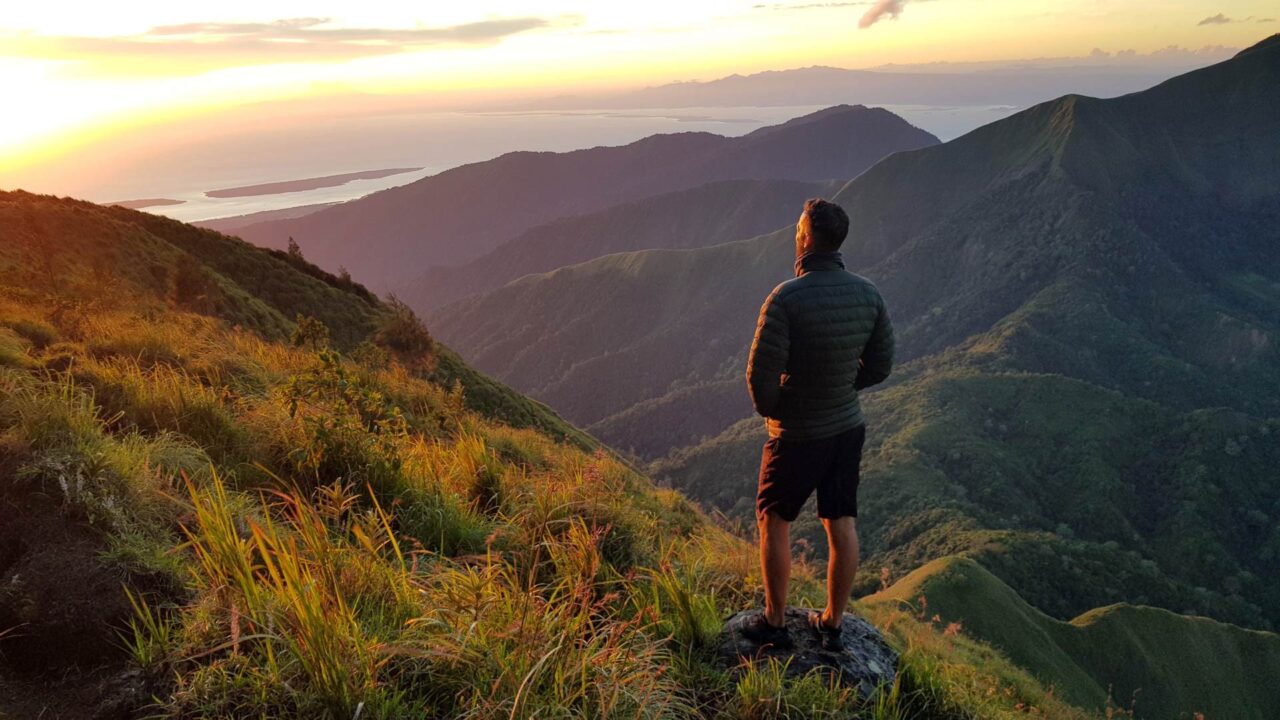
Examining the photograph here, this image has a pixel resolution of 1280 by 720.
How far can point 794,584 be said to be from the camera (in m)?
7.43

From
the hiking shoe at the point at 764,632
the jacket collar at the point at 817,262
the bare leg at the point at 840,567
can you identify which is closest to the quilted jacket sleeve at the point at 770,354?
the jacket collar at the point at 817,262

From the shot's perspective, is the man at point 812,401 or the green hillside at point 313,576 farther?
the man at point 812,401

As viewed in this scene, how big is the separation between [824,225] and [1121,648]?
45622 millimetres

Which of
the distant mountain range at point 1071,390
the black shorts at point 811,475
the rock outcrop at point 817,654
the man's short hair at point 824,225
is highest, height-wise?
the man's short hair at point 824,225

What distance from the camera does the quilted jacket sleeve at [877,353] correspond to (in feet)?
14.2

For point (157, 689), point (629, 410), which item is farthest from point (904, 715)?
point (629, 410)

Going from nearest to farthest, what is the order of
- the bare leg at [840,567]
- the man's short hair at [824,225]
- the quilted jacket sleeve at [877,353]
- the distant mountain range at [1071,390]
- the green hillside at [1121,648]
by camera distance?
the man's short hair at [824,225], the bare leg at [840,567], the quilted jacket sleeve at [877,353], the green hillside at [1121,648], the distant mountain range at [1071,390]

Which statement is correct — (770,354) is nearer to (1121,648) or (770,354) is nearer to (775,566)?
(775,566)

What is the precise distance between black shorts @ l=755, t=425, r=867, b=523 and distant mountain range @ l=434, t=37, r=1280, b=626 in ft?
222

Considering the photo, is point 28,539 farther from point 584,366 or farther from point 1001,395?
point 584,366

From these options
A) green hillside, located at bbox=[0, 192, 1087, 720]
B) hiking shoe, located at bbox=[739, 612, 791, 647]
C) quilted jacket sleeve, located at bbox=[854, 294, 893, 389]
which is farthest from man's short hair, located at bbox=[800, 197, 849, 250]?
hiking shoe, located at bbox=[739, 612, 791, 647]

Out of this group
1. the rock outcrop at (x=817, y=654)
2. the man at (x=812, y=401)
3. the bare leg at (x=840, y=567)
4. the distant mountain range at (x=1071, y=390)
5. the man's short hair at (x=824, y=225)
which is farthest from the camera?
the distant mountain range at (x=1071, y=390)

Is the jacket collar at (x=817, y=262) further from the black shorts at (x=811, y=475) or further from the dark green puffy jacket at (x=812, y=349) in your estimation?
the black shorts at (x=811, y=475)

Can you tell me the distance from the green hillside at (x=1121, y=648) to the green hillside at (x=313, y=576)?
27.2m
